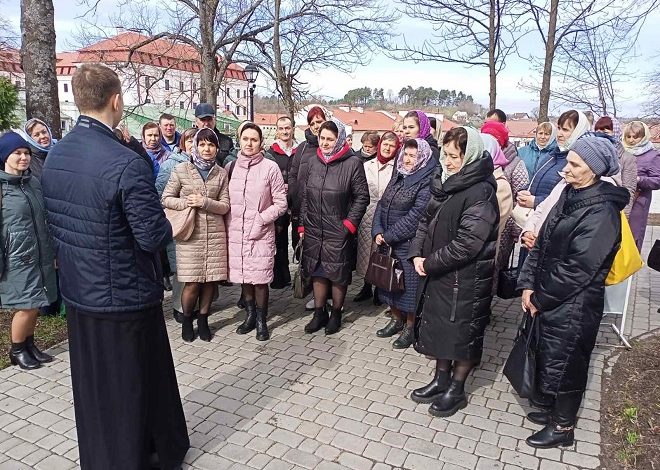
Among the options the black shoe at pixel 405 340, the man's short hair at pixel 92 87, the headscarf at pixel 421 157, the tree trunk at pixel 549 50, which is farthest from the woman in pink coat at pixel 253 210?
the tree trunk at pixel 549 50

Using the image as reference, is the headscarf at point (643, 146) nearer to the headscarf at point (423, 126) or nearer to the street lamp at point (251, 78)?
the headscarf at point (423, 126)

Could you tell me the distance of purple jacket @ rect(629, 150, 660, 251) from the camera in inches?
227

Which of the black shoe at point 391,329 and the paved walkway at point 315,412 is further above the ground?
the black shoe at point 391,329

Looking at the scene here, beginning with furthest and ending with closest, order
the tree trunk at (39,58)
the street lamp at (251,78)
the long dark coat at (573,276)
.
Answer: the street lamp at (251,78), the tree trunk at (39,58), the long dark coat at (573,276)

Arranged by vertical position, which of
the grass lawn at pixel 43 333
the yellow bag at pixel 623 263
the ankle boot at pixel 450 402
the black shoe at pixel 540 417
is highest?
the yellow bag at pixel 623 263

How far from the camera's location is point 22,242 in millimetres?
3775

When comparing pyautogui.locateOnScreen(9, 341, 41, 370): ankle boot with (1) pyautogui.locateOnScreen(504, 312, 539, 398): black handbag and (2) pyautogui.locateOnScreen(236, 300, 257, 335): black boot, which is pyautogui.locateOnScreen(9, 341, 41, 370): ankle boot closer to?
(2) pyautogui.locateOnScreen(236, 300, 257, 335): black boot

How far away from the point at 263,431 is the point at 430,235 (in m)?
1.71

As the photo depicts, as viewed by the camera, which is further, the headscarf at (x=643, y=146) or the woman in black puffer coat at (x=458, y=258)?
the headscarf at (x=643, y=146)

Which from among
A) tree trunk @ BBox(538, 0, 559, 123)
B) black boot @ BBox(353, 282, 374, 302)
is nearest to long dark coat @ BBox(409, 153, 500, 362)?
black boot @ BBox(353, 282, 374, 302)

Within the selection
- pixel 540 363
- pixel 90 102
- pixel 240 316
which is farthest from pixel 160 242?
pixel 240 316

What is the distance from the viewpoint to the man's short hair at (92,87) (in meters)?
2.22

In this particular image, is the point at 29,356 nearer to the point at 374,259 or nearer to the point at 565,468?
the point at 374,259

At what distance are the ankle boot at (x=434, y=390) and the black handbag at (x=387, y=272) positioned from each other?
97cm
